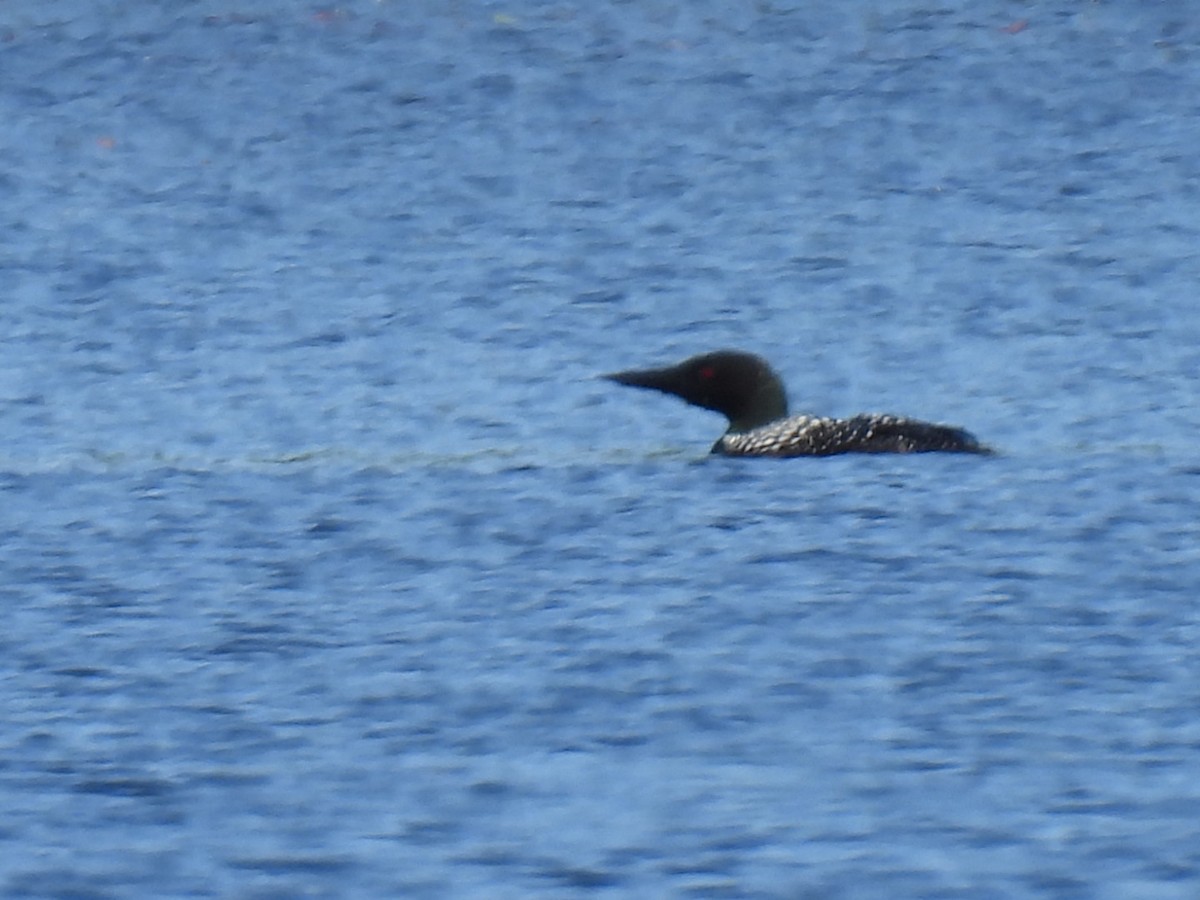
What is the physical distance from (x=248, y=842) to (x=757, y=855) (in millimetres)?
806

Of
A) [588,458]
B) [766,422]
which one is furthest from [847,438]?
[588,458]

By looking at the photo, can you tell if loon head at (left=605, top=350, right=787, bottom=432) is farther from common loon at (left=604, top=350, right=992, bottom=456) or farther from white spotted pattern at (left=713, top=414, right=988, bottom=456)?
white spotted pattern at (left=713, top=414, right=988, bottom=456)

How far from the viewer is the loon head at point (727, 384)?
9.02 meters

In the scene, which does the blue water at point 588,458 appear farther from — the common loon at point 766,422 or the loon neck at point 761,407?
the loon neck at point 761,407

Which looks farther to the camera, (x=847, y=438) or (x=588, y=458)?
(x=588, y=458)

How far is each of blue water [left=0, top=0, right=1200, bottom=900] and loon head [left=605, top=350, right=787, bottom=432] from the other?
179 mm

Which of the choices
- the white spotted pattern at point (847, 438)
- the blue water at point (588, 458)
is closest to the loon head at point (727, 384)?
the blue water at point (588, 458)

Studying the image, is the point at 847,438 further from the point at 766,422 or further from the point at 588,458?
the point at 588,458

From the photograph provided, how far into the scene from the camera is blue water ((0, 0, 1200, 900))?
4621 millimetres

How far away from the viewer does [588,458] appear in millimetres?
8578

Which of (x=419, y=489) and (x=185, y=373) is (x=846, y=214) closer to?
(x=185, y=373)

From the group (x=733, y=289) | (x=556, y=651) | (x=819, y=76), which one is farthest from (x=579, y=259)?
(x=556, y=651)

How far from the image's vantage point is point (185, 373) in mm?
10070

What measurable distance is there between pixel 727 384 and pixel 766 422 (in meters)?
0.23
